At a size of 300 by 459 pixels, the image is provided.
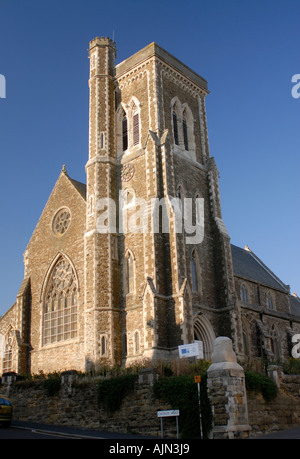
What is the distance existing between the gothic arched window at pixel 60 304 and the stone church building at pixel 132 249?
2.3 inches

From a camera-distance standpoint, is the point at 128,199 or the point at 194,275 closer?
the point at 194,275

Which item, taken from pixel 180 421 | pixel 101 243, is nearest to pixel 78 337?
pixel 101 243

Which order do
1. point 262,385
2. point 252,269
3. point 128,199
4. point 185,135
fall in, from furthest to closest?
point 252,269, point 185,135, point 128,199, point 262,385

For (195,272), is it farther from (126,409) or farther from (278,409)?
(126,409)

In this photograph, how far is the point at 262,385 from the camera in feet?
54.6

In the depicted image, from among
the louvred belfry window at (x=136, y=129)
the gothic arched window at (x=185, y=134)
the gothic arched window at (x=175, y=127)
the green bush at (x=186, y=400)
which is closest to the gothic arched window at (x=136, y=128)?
the louvred belfry window at (x=136, y=129)

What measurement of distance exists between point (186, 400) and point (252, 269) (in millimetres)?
27116

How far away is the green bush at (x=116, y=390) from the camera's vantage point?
17.2 m

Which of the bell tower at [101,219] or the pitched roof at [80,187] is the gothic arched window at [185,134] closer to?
the bell tower at [101,219]

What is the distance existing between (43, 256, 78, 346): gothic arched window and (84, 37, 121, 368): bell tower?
7.26 feet

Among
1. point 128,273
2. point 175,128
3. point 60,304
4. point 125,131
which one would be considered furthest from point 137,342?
point 175,128

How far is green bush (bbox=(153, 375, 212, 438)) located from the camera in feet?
47.8

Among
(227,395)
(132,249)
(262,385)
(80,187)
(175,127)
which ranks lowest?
(227,395)

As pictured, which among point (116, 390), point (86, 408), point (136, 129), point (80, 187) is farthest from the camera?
point (80, 187)
